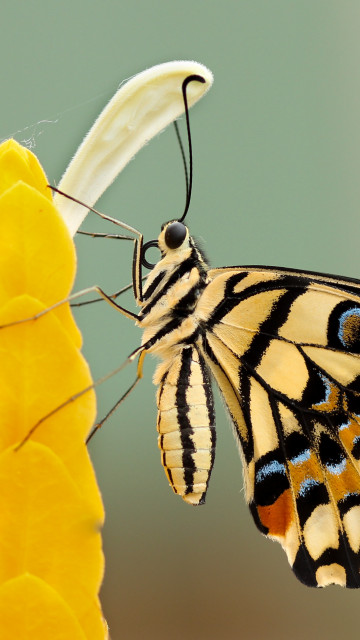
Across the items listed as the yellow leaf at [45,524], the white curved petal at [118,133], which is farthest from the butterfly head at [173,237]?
the yellow leaf at [45,524]

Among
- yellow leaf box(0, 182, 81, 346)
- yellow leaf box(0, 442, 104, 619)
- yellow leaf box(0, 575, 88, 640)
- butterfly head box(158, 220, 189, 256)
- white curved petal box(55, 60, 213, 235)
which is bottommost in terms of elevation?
yellow leaf box(0, 575, 88, 640)

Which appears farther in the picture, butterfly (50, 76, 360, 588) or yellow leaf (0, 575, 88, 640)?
butterfly (50, 76, 360, 588)

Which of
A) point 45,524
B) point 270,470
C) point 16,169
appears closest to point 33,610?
point 45,524

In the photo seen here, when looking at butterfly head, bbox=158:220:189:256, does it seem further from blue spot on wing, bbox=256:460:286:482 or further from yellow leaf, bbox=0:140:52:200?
yellow leaf, bbox=0:140:52:200

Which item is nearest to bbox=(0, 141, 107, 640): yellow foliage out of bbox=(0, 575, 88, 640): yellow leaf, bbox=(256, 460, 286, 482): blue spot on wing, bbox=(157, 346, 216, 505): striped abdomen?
bbox=(0, 575, 88, 640): yellow leaf

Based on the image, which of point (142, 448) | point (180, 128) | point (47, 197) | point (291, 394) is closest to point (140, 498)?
point (142, 448)

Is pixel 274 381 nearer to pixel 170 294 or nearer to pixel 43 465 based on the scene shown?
pixel 170 294

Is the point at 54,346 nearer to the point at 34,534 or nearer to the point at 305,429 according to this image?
the point at 34,534
